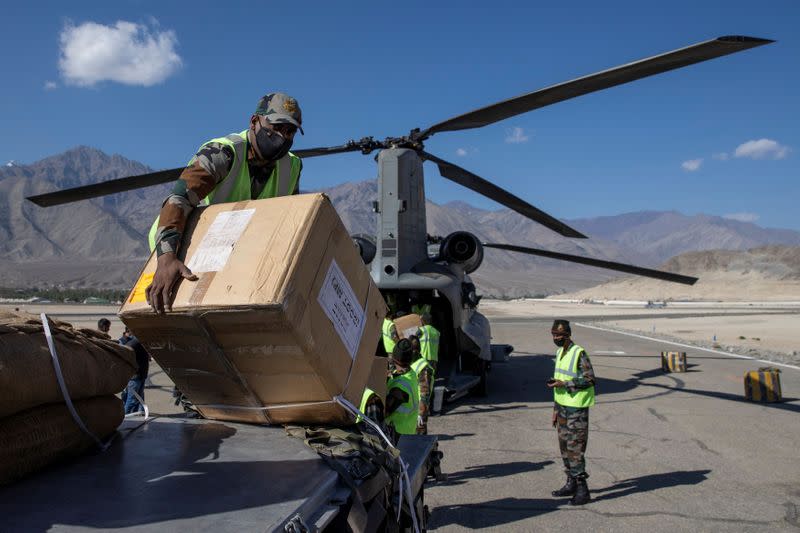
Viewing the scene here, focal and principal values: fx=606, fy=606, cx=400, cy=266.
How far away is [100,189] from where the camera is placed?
18.9 feet

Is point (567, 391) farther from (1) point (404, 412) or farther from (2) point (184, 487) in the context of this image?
(2) point (184, 487)

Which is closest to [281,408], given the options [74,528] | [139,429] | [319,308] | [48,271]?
[319,308]

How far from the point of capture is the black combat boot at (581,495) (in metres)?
5.66

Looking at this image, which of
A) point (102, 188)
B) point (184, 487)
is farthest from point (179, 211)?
point (102, 188)

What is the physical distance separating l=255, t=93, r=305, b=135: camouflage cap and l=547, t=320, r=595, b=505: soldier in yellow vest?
4.14m

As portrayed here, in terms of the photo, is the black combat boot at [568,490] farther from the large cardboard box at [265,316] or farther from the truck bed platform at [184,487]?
the truck bed platform at [184,487]

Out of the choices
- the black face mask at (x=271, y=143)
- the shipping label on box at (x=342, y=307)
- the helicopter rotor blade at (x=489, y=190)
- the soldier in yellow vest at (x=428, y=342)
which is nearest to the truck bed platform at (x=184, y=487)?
the shipping label on box at (x=342, y=307)

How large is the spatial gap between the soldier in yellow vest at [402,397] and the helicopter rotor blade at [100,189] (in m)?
2.49

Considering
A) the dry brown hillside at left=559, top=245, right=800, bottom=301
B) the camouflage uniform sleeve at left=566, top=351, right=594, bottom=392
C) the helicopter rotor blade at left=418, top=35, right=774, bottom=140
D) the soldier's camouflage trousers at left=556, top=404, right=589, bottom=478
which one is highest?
the dry brown hillside at left=559, top=245, right=800, bottom=301

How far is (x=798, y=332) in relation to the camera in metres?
26.8

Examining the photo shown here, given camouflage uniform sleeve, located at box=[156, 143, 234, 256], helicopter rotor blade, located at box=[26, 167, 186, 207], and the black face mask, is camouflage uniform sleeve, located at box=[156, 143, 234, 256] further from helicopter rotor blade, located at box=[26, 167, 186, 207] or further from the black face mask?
helicopter rotor blade, located at box=[26, 167, 186, 207]

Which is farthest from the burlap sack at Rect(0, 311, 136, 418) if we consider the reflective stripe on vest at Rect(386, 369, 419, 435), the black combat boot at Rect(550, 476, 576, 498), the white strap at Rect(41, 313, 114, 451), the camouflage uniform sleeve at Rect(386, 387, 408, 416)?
the black combat boot at Rect(550, 476, 576, 498)

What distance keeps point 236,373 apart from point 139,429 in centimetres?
69

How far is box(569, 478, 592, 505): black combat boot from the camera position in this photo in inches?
223
